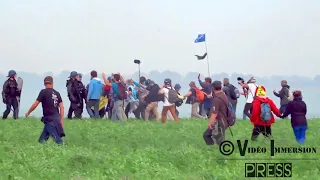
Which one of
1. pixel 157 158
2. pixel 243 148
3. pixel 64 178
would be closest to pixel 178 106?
pixel 243 148

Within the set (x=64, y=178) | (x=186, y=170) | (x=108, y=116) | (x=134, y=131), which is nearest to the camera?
(x=64, y=178)

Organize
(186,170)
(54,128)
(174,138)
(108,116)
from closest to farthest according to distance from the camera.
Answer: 1. (186,170)
2. (54,128)
3. (174,138)
4. (108,116)

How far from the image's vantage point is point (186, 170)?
12.5 metres

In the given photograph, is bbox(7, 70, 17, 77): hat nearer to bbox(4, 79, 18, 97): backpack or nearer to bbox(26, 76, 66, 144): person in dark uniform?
bbox(4, 79, 18, 97): backpack

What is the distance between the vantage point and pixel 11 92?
24.4 meters

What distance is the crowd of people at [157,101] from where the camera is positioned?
50.0ft

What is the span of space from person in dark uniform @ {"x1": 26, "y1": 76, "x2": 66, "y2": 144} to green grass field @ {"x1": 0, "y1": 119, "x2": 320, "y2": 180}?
0.29 m

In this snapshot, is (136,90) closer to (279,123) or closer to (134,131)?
(279,123)

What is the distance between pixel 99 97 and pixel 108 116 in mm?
2451

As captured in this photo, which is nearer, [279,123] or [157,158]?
[157,158]

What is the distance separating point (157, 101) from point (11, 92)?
5.44 m

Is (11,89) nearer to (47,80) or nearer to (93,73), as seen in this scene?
(93,73)

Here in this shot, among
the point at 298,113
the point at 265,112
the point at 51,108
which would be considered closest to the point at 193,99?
the point at 298,113

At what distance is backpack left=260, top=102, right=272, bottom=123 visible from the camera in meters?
15.9
